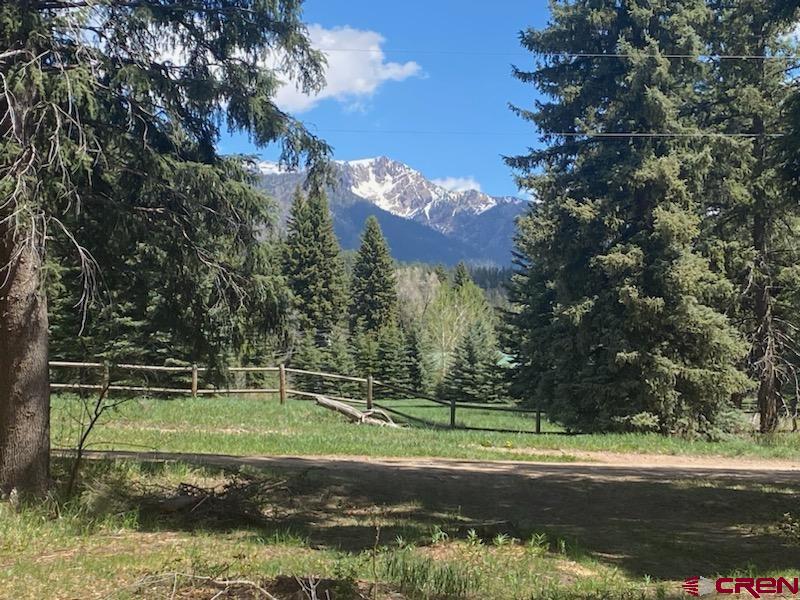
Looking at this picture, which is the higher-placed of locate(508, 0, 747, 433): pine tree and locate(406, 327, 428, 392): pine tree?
locate(508, 0, 747, 433): pine tree

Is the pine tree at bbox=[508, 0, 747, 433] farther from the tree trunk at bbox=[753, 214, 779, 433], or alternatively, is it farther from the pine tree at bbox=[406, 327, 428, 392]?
the pine tree at bbox=[406, 327, 428, 392]

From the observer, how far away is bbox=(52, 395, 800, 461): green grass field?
12.9 metres

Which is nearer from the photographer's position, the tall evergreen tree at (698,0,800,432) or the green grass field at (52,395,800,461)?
the green grass field at (52,395,800,461)

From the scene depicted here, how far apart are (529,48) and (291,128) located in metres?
16.2

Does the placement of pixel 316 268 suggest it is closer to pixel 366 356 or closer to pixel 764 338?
pixel 366 356

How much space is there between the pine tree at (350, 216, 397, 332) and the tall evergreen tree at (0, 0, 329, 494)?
179 ft

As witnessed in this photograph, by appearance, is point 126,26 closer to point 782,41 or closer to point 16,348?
point 16,348

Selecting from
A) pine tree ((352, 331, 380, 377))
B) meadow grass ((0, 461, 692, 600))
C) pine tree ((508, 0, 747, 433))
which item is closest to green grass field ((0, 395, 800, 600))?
meadow grass ((0, 461, 692, 600))

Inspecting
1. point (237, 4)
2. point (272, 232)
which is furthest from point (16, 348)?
point (237, 4)

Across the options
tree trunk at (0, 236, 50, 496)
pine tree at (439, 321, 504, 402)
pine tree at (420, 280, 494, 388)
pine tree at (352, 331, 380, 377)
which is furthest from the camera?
pine tree at (420, 280, 494, 388)

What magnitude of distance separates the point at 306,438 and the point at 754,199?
52.4 feet

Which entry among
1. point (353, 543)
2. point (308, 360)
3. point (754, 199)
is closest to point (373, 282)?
point (308, 360)

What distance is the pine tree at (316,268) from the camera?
5706 cm

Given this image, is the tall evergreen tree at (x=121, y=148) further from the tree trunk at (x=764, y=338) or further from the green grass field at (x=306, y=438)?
the tree trunk at (x=764, y=338)
